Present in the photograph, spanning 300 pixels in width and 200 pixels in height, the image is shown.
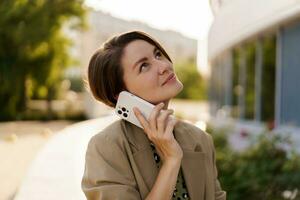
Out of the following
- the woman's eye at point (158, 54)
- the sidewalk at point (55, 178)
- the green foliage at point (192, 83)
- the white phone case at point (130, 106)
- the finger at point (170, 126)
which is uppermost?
the woman's eye at point (158, 54)

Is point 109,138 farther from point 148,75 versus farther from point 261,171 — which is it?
point 261,171

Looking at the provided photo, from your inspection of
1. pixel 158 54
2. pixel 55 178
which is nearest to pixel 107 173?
pixel 158 54

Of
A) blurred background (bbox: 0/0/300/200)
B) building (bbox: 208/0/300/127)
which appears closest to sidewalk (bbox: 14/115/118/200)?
blurred background (bbox: 0/0/300/200)

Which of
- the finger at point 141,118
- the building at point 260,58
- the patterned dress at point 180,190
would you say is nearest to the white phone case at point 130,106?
the finger at point 141,118

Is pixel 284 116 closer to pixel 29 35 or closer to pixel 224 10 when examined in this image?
pixel 224 10

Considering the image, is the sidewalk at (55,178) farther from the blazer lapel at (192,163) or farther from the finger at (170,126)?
the finger at (170,126)

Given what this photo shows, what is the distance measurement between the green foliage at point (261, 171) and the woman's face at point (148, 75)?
4.13m

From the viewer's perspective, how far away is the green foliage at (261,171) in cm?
584

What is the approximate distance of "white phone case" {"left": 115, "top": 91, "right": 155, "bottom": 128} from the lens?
5.72 ft

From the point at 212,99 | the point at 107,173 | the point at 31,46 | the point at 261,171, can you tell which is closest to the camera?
the point at 107,173

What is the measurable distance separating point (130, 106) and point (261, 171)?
491cm

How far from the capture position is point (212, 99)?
71.7 feet

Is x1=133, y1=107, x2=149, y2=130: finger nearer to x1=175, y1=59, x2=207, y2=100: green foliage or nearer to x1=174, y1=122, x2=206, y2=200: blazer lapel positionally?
x1=174, y1=122, x2=206, y2=200: blazer lapel

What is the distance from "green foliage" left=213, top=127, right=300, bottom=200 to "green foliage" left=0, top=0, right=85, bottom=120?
18900 mm
